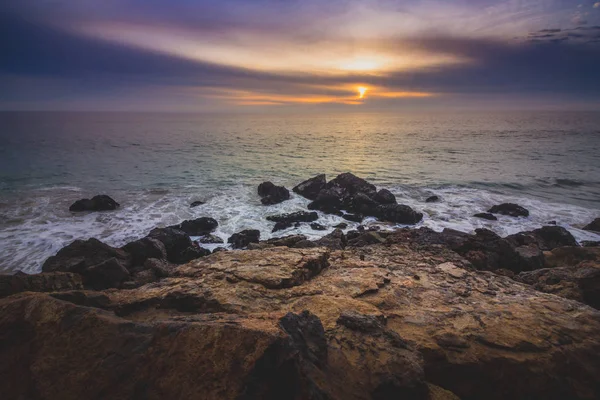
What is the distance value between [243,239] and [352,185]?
12.7 m

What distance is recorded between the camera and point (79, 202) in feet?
69.8

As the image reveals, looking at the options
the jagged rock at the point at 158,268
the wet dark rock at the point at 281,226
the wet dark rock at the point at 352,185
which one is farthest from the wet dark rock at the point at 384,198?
the jagged rock at the point at 158,268

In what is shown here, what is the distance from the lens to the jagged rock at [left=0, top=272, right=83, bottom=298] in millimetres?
5637

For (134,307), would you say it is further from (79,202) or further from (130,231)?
(79,202)

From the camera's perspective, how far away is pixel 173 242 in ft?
49.6

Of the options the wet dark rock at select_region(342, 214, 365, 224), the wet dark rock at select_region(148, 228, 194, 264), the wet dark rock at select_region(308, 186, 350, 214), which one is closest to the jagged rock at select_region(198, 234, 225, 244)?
the wet dark rock at select_region(148, 228, 194, 264)

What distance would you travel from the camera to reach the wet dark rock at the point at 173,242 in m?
14.8

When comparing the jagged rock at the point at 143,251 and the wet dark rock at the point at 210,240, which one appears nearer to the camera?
the jagged rock at the point at 143,251

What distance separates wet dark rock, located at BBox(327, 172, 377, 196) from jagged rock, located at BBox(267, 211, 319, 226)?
5.99m

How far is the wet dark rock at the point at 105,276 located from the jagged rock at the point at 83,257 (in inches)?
52.1

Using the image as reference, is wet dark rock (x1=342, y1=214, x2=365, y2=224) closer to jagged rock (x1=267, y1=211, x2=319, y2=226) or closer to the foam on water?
the foam on water

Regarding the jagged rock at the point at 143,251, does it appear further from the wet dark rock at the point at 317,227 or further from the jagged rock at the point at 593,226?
the jagged rock at the point at 593,226

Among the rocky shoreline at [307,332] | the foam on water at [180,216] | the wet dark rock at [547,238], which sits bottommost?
the foam on water at [180,216]

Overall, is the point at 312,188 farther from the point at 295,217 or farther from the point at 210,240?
the point at 210,240
